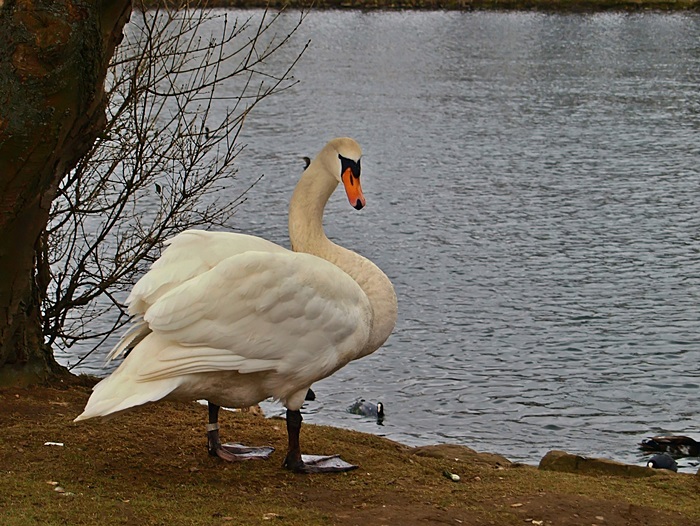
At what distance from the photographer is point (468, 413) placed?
1348 cm

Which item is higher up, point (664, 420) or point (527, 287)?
point (527, 287)

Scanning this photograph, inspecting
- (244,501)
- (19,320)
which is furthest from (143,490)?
(19,320)

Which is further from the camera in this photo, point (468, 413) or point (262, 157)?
point (262, 157)

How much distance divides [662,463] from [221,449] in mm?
5361

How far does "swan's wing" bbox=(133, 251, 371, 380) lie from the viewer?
6.33 m

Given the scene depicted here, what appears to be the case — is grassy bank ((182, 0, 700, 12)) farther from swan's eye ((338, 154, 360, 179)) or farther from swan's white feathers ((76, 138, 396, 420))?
swan's white feathers ((76, 138, 396, 420))

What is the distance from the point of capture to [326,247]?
302 inches

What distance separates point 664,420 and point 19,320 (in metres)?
8.17

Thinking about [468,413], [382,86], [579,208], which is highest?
[382,86]

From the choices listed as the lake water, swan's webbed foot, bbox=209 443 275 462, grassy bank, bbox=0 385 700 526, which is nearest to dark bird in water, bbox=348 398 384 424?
the lake water

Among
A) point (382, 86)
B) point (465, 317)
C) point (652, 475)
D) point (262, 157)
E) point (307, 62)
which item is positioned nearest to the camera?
point (652, 475)

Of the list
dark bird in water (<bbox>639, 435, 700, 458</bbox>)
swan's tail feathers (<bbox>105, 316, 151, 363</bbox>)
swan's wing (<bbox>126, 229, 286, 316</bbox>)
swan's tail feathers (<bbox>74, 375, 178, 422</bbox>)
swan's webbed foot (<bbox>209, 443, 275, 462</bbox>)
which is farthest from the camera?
dark bird in water (<bbox>639, 435, 700, 458</bbox>)

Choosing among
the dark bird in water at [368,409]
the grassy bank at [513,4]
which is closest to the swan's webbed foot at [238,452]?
the dark bird in water at [368,409]

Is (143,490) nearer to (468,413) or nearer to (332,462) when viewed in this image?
(332,462)
